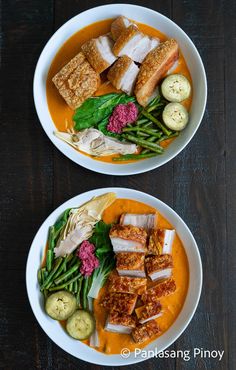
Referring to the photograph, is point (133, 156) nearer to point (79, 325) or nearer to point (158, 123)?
point (158, 123)

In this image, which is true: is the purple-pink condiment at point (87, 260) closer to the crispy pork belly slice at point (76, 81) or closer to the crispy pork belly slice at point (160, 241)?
the crispy pork belly slice at point (160, 241)

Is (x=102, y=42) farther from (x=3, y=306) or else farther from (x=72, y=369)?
(x=72, y=369)

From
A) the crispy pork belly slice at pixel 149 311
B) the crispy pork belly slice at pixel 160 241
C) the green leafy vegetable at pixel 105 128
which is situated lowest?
the crispy pork belly slice at pixel 149 311

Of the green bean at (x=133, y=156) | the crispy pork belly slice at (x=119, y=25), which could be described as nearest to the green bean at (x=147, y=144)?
the green bean at (x=133, y=156)

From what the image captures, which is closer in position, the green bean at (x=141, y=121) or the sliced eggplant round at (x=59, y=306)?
the sliced eggplant round at (x=59, y=306)

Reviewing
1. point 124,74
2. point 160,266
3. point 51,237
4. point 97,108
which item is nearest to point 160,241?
point 160,266

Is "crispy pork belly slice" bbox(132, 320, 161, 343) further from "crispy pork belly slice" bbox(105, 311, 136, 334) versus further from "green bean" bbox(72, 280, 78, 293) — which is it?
"green bean" bbox(72, 280, 78, 293)

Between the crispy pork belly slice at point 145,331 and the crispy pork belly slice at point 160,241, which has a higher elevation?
the crispy pork belly slice at point 160,241

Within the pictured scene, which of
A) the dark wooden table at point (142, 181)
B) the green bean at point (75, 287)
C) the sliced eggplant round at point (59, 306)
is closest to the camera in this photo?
the sliced eggplant round at point (59, 306)
